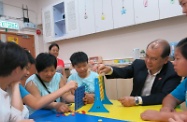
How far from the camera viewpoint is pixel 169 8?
2.71 metres

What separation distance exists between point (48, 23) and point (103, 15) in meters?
1.79

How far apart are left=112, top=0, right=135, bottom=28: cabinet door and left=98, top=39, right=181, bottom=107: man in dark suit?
1570 millimetres

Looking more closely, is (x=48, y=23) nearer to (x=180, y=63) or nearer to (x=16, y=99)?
(x=16, y=99)

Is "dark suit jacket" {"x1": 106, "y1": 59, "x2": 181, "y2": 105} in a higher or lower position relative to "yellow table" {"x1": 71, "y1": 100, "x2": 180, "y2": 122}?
higher

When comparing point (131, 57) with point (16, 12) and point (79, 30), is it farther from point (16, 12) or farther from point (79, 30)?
point (16, 12)

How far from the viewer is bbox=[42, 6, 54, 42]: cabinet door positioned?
4.58 metres

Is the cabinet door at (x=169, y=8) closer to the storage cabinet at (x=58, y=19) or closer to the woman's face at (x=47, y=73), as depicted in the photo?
the woman's face at (x=47, y=73)

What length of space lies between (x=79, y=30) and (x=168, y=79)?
2.73 meters

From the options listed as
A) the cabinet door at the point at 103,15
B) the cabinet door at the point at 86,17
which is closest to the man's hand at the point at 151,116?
the cabinet door at the point at 103,15

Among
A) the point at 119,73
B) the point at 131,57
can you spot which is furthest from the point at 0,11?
the point at 119,73

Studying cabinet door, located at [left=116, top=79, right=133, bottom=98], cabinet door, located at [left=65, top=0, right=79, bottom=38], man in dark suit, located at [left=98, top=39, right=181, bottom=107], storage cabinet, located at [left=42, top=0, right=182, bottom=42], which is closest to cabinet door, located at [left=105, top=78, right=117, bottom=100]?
cabinet door, located at [left=116, top=79, right=133, bottom=98]

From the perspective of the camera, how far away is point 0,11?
4.30 m

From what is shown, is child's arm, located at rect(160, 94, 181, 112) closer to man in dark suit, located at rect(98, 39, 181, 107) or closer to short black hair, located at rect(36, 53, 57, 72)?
man in dark suit, located at rect(98, 39, 181, 107)

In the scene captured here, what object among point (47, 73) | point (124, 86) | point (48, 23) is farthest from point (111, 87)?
point (48, 23)
